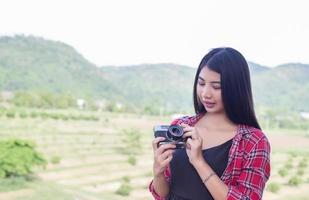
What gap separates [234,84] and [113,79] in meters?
22.4

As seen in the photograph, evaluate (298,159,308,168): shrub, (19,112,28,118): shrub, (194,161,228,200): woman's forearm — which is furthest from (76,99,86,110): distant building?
(194,161,228,200): woman's forearm

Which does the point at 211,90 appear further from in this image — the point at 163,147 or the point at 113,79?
the point at 113,79

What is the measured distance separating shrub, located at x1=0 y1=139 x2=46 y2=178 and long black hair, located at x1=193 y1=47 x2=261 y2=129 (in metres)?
5.10

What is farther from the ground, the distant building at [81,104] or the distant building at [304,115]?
the distant building at [81,104]

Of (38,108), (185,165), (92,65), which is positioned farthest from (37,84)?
(185,165)

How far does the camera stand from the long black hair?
0.62 meters

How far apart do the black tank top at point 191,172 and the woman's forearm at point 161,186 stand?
0.5 inches

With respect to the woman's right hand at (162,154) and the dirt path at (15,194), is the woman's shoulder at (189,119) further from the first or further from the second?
the dirt path at (15,194)

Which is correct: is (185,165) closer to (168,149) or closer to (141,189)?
(168,149)

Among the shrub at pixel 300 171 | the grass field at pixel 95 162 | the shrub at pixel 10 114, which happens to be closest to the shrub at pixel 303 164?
the grass field at pixel 95 162

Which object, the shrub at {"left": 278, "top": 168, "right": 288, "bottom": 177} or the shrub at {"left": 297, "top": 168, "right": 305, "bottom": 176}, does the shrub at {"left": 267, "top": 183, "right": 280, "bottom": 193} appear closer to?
the shrub at {"left": 278, "top": 168, "right": 288, "bottom": 177}

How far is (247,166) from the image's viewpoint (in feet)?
1.96

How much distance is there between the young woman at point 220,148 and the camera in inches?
23.4

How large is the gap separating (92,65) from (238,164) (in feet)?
76.3
